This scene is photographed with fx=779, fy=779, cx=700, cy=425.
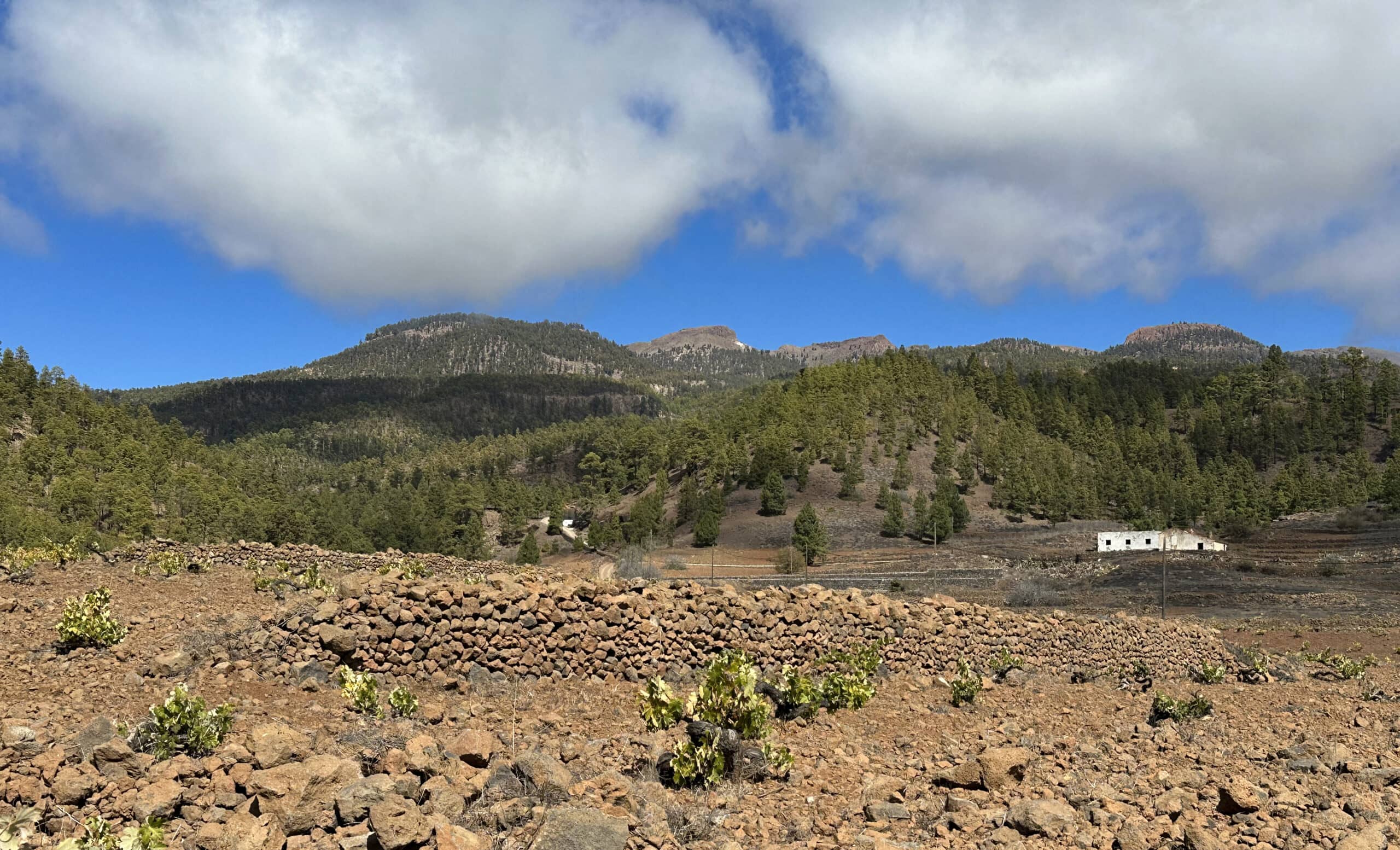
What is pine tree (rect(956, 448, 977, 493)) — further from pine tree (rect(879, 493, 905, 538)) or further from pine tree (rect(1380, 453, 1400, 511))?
pine tree (rect(1380, 453, 1400, 511))

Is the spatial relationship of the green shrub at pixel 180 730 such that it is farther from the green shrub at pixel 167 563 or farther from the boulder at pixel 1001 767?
the green shrub at pixel 167 563

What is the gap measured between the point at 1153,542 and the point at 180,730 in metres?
84.3

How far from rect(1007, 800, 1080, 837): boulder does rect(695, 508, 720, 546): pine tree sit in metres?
69.8

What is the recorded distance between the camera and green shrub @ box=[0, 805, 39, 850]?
192 inches

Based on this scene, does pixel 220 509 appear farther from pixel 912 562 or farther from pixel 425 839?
pixel 425 839

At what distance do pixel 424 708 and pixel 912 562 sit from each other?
62782mm

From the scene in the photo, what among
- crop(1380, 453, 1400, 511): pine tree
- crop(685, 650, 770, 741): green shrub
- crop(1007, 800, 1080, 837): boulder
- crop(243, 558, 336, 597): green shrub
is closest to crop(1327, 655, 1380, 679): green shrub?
crop(1007, 800, 1080, 837): boulder

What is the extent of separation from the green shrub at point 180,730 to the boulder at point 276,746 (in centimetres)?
34

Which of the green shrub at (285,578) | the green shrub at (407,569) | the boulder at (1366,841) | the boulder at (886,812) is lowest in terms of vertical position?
the boulder at (886,812)

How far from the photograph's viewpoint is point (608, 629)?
40.9ft

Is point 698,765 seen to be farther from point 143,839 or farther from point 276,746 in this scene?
point 143,839

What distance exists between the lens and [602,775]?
23.8 ft

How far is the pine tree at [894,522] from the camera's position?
83375 mm

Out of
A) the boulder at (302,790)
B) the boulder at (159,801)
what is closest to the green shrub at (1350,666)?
the boulder at (302,790)
